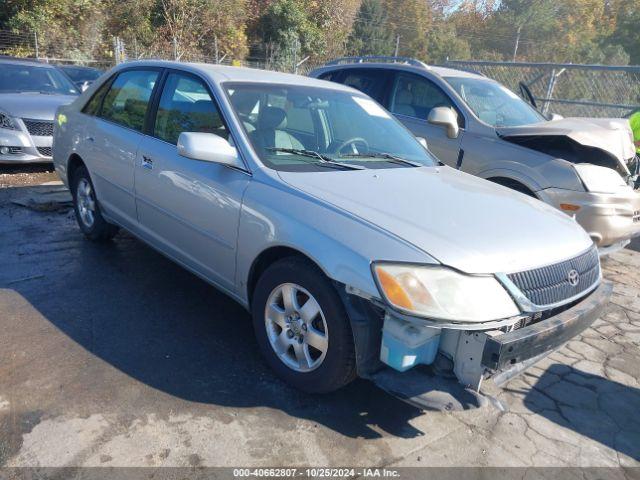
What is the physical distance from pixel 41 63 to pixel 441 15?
47286 mm

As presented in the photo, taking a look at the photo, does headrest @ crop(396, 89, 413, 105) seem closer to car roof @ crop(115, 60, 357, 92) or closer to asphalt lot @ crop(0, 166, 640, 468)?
car roof @ crop(115, 60, 357, 92)

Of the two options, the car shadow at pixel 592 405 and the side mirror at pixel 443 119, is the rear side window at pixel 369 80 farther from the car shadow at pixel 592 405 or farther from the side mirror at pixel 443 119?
the car shadow at pixel 592 405

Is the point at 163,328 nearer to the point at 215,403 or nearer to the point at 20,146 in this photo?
the point at 215,403

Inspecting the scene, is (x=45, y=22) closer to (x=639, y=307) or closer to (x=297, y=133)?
(x=297, y=133)

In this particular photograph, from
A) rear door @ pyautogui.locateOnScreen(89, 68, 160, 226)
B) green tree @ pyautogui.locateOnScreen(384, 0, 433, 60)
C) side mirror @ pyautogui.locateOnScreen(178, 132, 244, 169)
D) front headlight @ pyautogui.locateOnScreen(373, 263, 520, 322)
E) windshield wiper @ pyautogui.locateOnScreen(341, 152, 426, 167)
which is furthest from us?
green tree @ pyautogui.locateOnScreen(384, 0, 433, 60)

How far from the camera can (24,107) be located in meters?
7.23

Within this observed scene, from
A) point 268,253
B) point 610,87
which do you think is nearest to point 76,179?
point 268,253

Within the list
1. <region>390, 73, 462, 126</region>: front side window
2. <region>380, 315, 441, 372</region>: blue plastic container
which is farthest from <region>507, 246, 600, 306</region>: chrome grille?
<region>390, 73, 462, 126</region>: front side window

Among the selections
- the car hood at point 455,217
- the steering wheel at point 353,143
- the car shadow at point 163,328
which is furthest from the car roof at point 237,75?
the car shadow at point 163,328

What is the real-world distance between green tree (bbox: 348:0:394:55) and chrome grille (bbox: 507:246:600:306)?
38333mm

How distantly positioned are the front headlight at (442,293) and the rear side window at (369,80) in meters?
4.28

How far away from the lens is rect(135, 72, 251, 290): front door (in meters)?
3.13

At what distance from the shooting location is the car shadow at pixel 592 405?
2803 millimetres

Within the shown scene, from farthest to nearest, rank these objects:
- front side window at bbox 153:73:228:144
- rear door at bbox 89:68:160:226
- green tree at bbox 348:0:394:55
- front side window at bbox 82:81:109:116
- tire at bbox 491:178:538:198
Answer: green tree at bbox 348:0:394:55 < tire at bbox 491:178:538:198 < front side window at bbox 82:81:109:116 < rear door at bbox 89:68:160:226 < front side window at bbox 153:73:228:144
